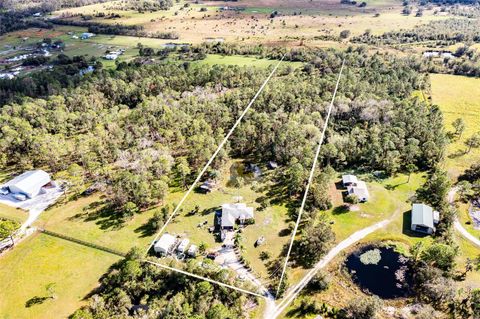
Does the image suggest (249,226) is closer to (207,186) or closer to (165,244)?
(207,186)

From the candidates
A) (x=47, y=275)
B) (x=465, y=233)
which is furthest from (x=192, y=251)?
(x=465, y=233)

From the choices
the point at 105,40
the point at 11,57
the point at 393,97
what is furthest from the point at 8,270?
the point at 105,40

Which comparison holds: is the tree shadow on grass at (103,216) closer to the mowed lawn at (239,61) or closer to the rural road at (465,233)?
the rural road at (465,233)

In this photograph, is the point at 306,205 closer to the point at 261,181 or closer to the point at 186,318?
the point at 261,181

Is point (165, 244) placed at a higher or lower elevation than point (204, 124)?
lower

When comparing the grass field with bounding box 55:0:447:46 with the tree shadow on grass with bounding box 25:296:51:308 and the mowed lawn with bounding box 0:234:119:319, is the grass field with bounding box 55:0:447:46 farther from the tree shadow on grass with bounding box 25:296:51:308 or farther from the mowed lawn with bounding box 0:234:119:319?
the tree shadow on grass with bounding box 25:296:51:308

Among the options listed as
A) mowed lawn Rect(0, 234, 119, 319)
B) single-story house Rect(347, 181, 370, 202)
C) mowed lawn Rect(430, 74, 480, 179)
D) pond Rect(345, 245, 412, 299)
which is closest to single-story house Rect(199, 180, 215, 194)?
mowed lawn Rect(0, 234, 119, 319)
